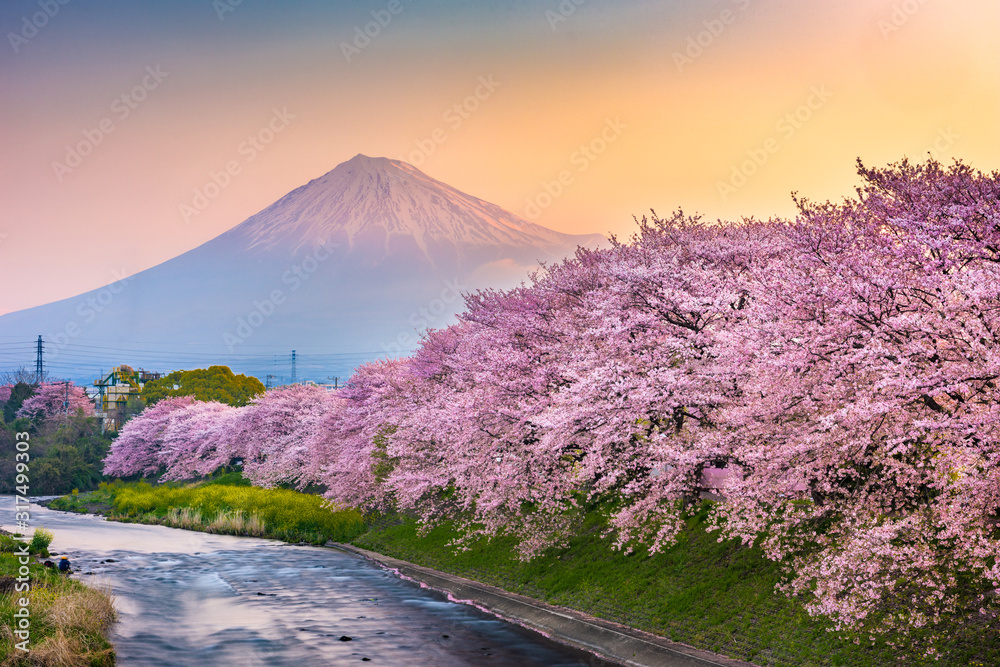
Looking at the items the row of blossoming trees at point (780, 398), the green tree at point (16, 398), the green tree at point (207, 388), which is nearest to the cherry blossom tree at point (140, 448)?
the green tree at point (207, 388)

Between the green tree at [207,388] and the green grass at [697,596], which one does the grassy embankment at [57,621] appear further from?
the green tree at [207,388]

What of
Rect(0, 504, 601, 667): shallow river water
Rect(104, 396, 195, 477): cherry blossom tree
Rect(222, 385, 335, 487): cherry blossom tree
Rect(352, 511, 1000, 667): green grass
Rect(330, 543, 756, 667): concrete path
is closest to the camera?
Rect(352, 511, 1000, 667): green grass

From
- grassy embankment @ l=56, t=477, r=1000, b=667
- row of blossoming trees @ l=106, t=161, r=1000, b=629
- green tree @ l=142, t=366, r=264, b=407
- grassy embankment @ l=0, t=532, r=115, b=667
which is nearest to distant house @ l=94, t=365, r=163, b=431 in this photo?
green tree @ l=142, t=366, r=264, b=407

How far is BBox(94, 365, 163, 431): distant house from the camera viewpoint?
9856 cm

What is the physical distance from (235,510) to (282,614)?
28.1 meters

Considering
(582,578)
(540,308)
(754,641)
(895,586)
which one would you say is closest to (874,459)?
(895,586)

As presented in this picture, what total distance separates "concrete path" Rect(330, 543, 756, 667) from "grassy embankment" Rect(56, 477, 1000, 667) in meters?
0.35

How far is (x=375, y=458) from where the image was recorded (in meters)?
44.3

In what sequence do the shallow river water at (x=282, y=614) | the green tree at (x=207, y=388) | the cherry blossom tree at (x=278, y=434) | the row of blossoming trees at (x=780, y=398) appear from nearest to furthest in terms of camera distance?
the row of blossoming trees at (x=780, y=398) → the shallow river water at (x=282, y=614) → the cherry blossom tree at (x=278, y=434) → the green tree at (x=207, y=388)

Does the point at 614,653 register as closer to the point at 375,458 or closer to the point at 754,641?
the point at 754,641

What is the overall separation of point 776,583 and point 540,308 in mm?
15119

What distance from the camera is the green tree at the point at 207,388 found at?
100 metres

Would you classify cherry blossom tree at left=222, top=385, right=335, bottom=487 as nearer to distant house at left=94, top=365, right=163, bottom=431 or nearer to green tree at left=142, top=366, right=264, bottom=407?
green tree at left=142, top=366, right=264, bottom=407

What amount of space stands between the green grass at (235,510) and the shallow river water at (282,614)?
3.16 metres
